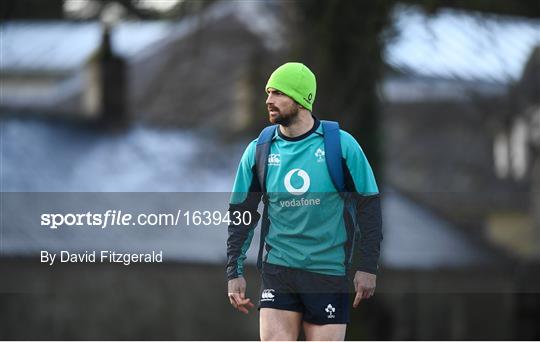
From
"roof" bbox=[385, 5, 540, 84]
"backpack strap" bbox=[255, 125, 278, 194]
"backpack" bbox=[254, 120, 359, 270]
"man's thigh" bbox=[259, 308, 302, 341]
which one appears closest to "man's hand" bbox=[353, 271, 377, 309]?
"backpack" bbox=[254, 120, 359, 270]

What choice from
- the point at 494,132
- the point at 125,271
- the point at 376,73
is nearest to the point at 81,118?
the point at 125,271

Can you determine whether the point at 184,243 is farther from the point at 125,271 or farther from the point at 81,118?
the point at 81,118

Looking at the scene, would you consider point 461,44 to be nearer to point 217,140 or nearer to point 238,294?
point 217,140

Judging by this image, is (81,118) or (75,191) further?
(81,118)

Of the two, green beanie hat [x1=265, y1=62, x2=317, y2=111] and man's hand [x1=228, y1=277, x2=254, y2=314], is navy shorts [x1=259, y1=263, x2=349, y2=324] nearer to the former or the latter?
man's hand [x1=228, y1=277, x2=254, y2=314]

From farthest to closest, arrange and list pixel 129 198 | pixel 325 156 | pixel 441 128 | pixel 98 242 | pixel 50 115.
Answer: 1. pixel 441 128
2. pixel 50 115
3. pixel 129 198
4. pixel 98 242
5. pixel 325 156

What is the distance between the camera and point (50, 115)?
27.9m

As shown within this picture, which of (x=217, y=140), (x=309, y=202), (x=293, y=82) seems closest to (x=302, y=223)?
(x=309, y=202)

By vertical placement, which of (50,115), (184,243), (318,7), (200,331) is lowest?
(200,331)

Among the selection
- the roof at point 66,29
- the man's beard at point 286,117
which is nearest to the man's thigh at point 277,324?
the man's beard at point 286,117

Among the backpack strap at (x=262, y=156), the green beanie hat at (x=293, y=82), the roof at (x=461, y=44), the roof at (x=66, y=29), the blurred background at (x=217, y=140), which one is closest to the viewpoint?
the green beanie hat at (x=293, y=82)

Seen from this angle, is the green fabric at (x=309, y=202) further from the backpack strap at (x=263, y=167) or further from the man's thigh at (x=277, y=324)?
the man's thigh at (x=277, y=324)

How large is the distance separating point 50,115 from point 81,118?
0.78m

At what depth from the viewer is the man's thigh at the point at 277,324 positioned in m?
7.16
